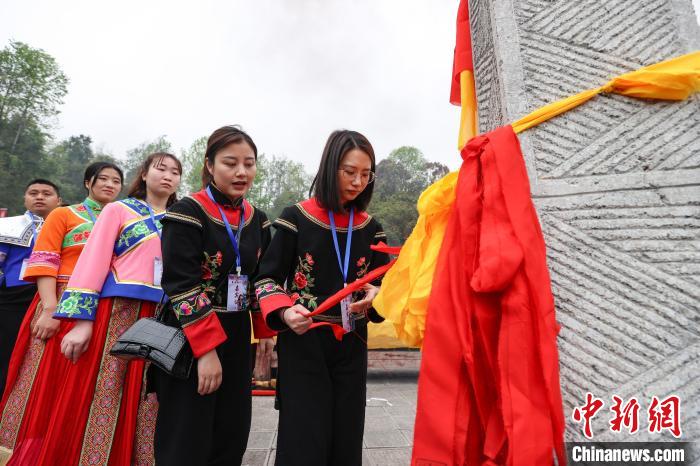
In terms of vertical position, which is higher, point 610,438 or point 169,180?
point 169,180

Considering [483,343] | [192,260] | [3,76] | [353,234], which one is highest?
[3,76]

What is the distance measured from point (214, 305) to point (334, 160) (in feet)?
2.91

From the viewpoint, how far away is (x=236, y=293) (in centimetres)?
179

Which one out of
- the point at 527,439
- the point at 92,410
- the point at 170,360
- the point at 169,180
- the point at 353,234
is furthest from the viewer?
the point at 169,180

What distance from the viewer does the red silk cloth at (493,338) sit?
0.96 metres

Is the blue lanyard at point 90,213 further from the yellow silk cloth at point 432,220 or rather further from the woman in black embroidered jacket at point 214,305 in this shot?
the yellow silk cloth at point 432,220

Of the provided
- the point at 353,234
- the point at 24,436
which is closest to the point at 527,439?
the point at 353,234

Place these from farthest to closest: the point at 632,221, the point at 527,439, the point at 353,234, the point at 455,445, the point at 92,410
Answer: the point at 92,410
the point at 353,234
the point at 632,221
the point at 455,445
the point at 527,439

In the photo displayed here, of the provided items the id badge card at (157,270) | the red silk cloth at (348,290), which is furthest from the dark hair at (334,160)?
the id badge card at (157,270)

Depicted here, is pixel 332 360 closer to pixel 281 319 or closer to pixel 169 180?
pixel 281 319

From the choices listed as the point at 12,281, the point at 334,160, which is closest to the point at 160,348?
the point at 334,160

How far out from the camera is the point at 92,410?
2027 millimetres

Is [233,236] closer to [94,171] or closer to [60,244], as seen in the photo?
[60,244]

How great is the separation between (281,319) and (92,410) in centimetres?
129
